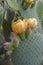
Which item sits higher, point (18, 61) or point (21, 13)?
point (21, 13)

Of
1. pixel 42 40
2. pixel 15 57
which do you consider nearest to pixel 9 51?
pixel 15 57

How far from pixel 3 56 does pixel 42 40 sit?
15cm

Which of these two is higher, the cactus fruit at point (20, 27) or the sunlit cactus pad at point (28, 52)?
the cactus fruit at point (20, 27)

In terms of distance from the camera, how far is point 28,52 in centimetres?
58

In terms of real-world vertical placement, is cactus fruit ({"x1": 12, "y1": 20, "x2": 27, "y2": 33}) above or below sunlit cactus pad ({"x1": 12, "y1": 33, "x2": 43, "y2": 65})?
above

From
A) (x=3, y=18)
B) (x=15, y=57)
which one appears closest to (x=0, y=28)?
(x=3, y=18)

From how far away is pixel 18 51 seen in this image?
58 centimetres

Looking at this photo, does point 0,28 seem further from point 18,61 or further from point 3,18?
point 18,61

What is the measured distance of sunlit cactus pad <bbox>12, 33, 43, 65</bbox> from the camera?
576 mm

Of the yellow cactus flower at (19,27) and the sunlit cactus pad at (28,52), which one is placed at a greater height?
the yellow cactus flower at (19,27)

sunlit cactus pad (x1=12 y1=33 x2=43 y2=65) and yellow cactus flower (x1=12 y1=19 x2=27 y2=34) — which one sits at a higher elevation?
yellow cactus flower (x1=12 y1=19 x2=27 y2=34)

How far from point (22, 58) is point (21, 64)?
0.06 ft

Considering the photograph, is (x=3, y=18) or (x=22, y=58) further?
(x=3, y=18)

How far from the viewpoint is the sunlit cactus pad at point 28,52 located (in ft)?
1.89
